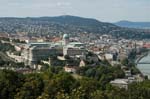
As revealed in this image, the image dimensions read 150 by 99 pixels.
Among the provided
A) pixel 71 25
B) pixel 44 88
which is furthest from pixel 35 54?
pixel 71 25

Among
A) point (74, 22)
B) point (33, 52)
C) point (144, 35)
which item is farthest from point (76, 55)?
point (74, 22)

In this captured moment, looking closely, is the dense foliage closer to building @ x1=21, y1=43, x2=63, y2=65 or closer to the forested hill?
building @ x1=21, y1=43, x2=63, y2=65

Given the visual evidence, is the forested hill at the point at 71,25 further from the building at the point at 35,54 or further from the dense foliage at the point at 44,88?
the dense foliage at the point at 44,88

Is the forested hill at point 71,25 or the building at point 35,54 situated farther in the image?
the forested hill at point 71,25

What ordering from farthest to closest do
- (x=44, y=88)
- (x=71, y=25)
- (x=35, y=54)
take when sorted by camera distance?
(x=71, y=25) < (x=35, y=54) < (x=44, y=88)

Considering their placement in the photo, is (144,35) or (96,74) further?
(144,35)

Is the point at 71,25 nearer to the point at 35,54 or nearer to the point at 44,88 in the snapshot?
the point at 35,54

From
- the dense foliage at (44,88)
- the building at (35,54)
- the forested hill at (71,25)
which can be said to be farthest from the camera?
the forested hill at (71,25)

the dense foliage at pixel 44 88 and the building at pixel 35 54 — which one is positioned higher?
the dense foliage at pixel 44 88

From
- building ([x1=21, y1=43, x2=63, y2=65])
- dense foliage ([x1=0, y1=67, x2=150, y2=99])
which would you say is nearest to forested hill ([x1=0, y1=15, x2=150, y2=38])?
building ([x1=21, y1=43, x2=63, y2=65])

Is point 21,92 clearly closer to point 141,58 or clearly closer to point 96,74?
point 96,74

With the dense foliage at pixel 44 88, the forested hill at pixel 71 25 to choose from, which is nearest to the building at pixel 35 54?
the dense foliage at pixel 44 88
